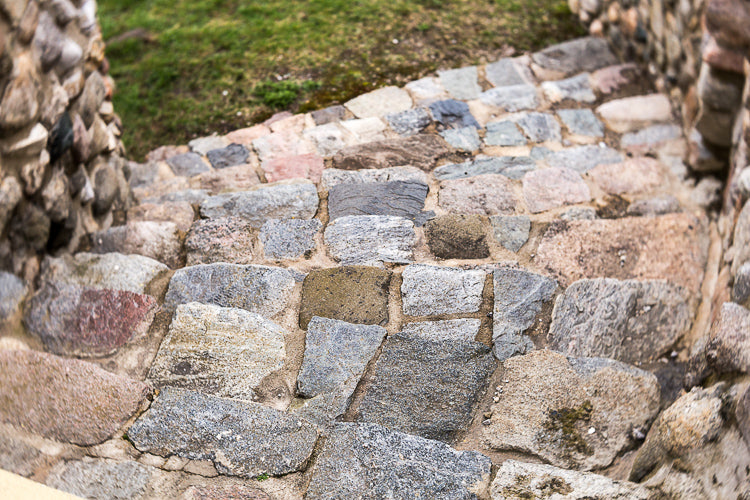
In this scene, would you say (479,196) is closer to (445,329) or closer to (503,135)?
(503,135)

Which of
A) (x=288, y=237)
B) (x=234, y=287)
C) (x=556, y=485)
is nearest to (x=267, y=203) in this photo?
(x=288, y=237)

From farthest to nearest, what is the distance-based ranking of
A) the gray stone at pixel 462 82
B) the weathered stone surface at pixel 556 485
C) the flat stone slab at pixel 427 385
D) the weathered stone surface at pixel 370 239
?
the gray stone at pixel 462 82
the weathered stone surface at pixel 370 239
the flat stone slab at pixel 427 385
the weathered stone surface at pixel 556 485

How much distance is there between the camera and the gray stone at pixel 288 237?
197 centimetres

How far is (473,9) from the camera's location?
380cm

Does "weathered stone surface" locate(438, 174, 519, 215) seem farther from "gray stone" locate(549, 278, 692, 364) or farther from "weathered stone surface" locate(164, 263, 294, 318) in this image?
"weathered stone surface" locate(164, 263, 294, 318)

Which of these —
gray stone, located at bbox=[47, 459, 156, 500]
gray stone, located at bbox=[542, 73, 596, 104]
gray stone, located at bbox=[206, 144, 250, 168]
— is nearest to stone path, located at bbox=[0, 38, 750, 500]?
gray stone, located at bbox=[47, 459, 156, 500]

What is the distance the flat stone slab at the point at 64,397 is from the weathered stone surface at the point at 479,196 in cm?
122

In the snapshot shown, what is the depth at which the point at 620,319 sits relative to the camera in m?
1.70

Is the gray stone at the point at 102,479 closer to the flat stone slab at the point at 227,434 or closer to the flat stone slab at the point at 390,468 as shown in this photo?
the flat stone slab at the point at 227,434

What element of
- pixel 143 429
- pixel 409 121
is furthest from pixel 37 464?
pixel 409 121

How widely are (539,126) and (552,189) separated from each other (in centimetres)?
59

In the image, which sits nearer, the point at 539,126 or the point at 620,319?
the point at 620,319

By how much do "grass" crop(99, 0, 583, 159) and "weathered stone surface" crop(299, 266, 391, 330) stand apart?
1.55m

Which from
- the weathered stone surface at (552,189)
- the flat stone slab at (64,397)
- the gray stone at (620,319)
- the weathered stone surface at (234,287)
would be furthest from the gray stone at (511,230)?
the flat stone slab at (64,397)
